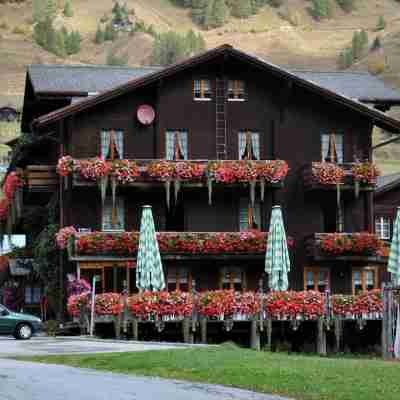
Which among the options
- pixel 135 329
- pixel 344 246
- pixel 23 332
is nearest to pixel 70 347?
pixel 135 329

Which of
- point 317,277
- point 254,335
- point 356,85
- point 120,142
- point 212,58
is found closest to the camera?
point 254,335

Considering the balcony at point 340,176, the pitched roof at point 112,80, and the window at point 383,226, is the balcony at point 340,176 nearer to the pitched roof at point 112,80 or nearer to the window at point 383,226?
the pitched roof at point 112,80

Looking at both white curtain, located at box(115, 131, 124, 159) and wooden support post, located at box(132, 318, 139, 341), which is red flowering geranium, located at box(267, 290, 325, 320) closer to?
wooden support post, located at box(132, 318, 139, 341)

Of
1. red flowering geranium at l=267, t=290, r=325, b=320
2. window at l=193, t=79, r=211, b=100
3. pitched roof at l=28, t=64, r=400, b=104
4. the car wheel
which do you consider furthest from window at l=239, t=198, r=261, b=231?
the car wheel

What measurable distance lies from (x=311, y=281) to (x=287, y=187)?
3.92 m

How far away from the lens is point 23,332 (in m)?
49.4

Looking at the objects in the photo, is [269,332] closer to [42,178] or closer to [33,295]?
[42,178]

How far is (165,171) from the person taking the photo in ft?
181

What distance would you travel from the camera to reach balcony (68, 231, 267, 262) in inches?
2136

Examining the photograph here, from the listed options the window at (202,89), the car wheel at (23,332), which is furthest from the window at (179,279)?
the car wheel at (23,332)

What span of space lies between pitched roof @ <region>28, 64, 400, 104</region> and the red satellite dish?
53.3 inches

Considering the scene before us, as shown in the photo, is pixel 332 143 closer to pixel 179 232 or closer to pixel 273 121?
pixel 273 121

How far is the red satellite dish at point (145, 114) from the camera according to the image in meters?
57.2

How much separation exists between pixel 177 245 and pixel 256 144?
19.8ft
